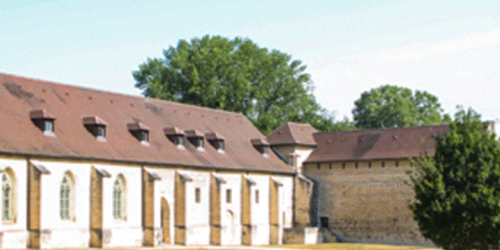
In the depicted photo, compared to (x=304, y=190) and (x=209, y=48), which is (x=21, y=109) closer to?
(x=304, y=190)

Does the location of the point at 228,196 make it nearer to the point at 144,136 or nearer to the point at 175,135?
the point at 175,135

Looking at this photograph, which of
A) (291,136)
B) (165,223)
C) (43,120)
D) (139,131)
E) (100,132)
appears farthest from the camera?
(291,136)

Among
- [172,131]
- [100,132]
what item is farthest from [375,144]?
[100,132]

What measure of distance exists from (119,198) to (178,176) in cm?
468

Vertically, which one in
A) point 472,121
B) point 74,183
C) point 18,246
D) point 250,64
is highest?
point 250,64

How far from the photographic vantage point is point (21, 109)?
42.9 meters

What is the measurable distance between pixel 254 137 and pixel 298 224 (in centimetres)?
671

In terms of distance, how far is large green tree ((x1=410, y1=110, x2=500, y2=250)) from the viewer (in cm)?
3800

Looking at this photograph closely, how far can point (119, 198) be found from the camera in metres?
45.6

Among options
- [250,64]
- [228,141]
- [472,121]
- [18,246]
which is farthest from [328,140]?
[18,246]

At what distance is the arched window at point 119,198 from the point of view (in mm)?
45219

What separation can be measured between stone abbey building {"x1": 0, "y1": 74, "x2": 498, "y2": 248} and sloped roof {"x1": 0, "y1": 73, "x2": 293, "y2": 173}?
8 cm

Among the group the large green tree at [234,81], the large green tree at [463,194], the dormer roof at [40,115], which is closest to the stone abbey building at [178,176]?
the dormer roof at [40,115]

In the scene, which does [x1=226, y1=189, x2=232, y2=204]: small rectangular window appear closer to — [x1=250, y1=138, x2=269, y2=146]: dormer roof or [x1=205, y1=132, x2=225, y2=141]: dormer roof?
[x1=205, y1=132, x2=225, y2=141]: dormer roof
